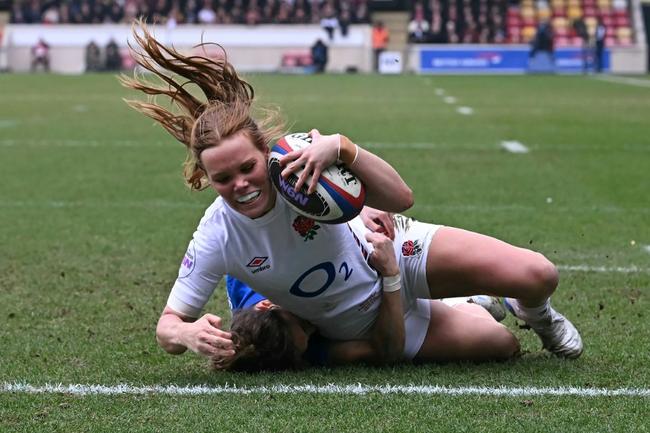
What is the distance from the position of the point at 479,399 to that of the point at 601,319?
1.63 meters

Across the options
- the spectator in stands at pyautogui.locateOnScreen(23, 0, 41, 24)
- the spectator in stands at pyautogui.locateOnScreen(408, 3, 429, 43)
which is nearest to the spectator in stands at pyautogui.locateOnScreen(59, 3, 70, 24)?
the spectator in stands at pyautogui.locateOnScreen(23, 0, 41, 24)

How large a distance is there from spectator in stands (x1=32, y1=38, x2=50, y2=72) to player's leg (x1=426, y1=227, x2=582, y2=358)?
1539 inches

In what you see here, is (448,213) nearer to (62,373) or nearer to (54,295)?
(54,295)

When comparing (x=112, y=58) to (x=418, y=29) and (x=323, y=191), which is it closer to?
(x=418, y=29)

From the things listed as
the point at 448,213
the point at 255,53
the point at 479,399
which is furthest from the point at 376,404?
the point at 255,53

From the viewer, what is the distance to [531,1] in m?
47.6

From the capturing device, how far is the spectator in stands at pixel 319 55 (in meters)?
40.8

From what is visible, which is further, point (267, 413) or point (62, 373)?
point (62, 373)

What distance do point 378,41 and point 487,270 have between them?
125 feet

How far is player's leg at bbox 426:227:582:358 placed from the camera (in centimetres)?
468

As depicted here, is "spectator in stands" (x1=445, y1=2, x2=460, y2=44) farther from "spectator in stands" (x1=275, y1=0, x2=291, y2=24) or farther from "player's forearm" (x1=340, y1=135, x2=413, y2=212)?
"player's forearm" (x1=340, y1=135, x2=413, y2=212)

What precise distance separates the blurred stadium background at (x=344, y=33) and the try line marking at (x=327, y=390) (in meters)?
35.4

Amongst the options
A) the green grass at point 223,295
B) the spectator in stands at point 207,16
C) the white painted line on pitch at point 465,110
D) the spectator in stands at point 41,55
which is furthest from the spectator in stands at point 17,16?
the white painted line on pitch at point 465,110

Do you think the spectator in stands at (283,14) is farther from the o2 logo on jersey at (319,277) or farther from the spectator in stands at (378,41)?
the o2 logo on jersey at (319,277)
